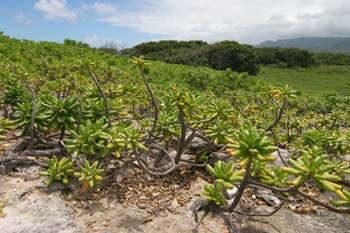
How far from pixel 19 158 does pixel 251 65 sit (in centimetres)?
2937

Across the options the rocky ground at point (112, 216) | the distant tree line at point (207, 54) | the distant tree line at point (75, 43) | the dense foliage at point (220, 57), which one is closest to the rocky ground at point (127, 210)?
the rocky ground at point (112, 216)

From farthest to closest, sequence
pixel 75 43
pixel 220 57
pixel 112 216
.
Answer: pixel 220 57
pixel 75 43
pixel 112 216

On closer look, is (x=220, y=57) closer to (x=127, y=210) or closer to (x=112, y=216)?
(x=127, y=210)

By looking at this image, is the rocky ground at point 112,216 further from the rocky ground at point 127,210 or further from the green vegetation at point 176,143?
the green vegetation at point 176,143

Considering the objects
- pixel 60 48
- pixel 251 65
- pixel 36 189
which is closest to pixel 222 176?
pixel 36 189

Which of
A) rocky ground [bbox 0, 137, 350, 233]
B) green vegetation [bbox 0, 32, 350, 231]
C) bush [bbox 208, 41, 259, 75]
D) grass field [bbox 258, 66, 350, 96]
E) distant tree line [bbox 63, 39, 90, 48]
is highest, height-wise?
distant tree line [bbox 63, 39, 90, 48]

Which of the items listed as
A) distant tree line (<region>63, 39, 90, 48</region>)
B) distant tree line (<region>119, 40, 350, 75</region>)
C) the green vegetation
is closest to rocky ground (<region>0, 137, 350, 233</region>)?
the green vegetation

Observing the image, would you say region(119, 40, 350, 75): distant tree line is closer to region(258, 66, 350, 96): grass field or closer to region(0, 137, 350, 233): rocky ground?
region(258, 66, 350, 96): grass field

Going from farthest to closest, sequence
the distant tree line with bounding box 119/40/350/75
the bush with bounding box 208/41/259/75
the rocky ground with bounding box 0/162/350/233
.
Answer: the bush with bounding box 208/41/259/75 → the distant tree line with bounding box 119/40/350/75 → the rocky ground with bounding box 0/162/350/233

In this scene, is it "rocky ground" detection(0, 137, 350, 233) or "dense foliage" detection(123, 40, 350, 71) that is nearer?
"rocky ground" detection(0, 137, 350, 233)

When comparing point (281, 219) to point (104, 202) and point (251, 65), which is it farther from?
point (251, 65)

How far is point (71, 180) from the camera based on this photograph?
2.67 m

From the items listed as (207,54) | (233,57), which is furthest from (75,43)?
(233,57)

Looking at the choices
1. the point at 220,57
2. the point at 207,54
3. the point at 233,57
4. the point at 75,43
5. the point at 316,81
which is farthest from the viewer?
the point at 233,57
